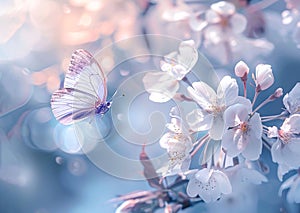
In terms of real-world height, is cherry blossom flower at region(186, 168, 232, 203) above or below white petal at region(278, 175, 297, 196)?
above

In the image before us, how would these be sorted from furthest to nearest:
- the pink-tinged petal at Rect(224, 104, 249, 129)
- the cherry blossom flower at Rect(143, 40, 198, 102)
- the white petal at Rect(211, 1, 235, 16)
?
the white petal at Rect(211, 1, 235, 16) → the cherry blossom flower at Rect(143, 40, 198, 102) → the pink-tinged petal at Rect(224, 104, 249, 129)

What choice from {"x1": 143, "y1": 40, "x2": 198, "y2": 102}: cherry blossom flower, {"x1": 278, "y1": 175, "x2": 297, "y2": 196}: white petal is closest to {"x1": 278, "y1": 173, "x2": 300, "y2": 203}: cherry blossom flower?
{"x1": 278, "y1": 175, "x2": 297, "y2": 196}: white petal

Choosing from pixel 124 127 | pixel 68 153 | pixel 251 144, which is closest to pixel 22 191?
pixel 68 153

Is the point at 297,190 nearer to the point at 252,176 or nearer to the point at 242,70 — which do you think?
the point at 252,176

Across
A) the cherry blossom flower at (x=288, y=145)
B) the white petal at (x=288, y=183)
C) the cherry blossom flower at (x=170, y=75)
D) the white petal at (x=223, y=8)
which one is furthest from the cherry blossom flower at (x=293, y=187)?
the white petal at (x=223, y=8)

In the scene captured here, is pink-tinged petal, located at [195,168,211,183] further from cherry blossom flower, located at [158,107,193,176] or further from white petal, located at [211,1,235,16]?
white petal, located at [211,1,235,16]

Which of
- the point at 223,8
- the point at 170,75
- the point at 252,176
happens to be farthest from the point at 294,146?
the point at 223,8
